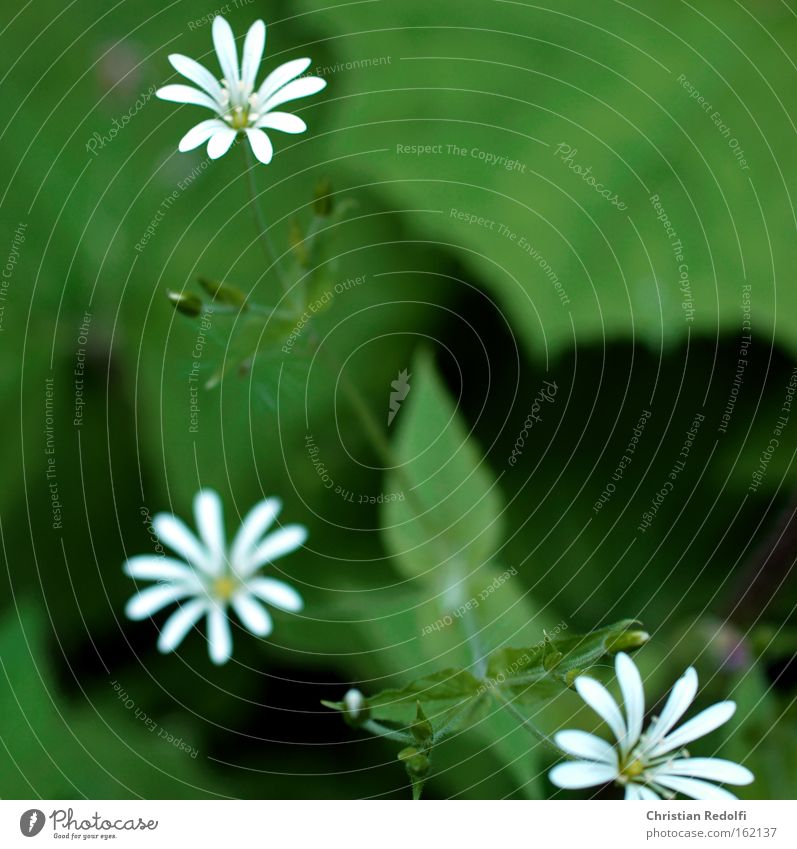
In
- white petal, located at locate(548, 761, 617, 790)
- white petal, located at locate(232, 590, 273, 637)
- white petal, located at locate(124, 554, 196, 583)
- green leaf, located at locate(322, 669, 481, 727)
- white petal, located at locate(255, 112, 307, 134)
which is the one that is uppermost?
white petal, located at locate(255, 112, 307, 134)

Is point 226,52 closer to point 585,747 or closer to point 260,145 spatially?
point 260,145

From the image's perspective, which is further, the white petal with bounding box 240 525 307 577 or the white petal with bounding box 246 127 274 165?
the white petal with bounding box 240 525 307 577

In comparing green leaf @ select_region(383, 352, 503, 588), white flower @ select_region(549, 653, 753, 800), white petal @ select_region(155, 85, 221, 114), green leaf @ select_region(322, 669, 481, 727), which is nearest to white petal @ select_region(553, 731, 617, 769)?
white flower @ select_region(549, 653, 753, 800)

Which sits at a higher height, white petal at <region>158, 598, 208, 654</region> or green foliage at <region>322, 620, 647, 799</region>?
white petal at <region>158, 598, 208, 654</region>

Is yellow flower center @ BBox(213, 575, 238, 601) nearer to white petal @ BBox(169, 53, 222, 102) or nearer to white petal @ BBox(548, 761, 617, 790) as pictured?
A: white petal @ BBox(548, 761, 617, 790)

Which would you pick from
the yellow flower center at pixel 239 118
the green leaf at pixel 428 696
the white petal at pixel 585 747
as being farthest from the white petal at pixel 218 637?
the yellow flower center at pixel 239 118
